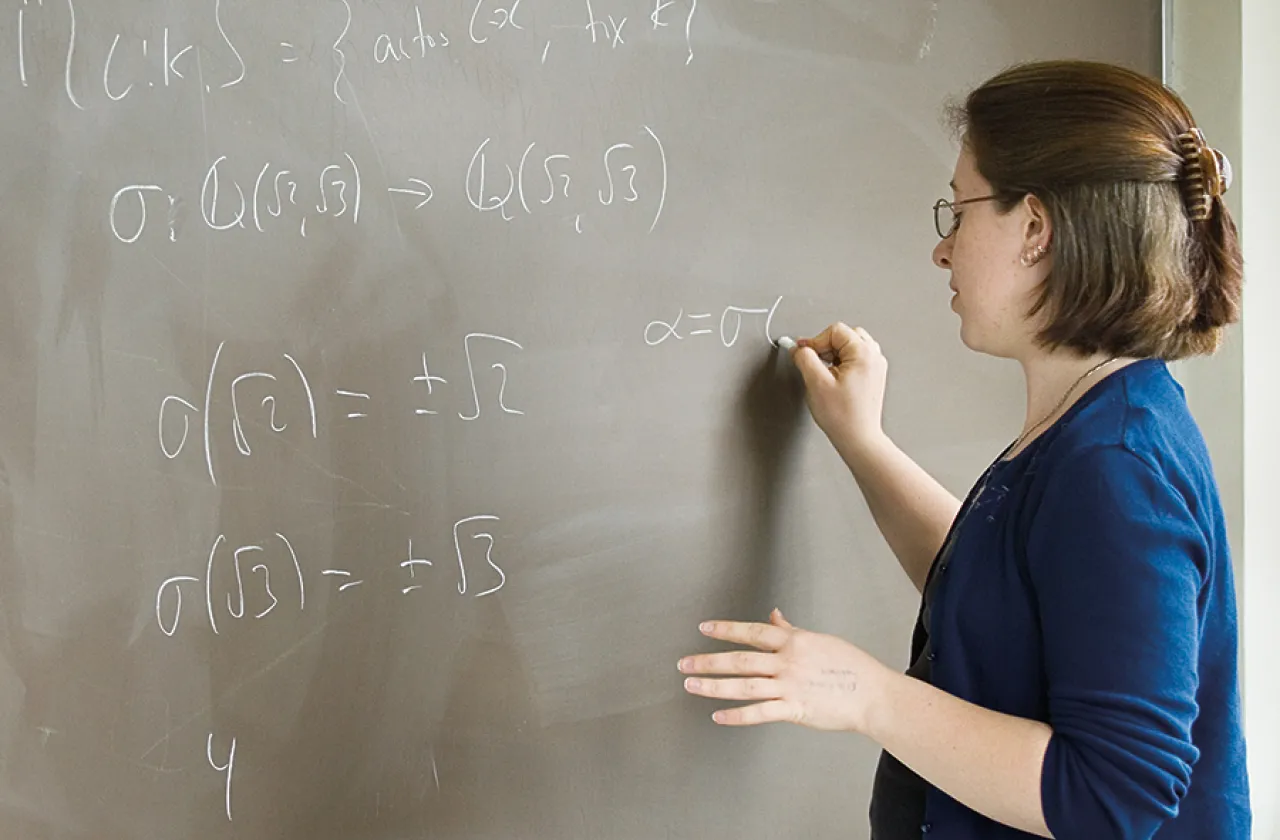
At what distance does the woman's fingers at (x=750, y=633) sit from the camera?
2.93 ft

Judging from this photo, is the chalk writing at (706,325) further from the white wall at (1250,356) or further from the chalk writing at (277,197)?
the white wall at (1250,356)

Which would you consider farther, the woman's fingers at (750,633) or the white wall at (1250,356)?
the white wall at (1250,356)

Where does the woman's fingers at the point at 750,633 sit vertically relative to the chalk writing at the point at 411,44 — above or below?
below

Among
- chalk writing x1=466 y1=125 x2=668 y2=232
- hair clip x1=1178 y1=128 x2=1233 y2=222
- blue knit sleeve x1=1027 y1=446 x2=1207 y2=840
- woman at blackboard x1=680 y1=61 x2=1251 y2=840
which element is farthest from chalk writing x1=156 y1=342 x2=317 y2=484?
hair clip x1=1178 y1=128 x2=1233 y2=222

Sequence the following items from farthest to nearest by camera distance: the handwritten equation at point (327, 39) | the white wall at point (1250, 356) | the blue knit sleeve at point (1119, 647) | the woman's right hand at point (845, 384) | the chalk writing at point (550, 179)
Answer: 1. the white wall at point (1250, 356)
2. the woman's right hand at point (845, 384)
3. the chalk writing at point (550, 179)
4. the handwritten equation at point (327, 39)
5. the blue knit sleeve at point (1119, 647)

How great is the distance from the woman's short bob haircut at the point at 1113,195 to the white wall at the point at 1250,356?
704mm

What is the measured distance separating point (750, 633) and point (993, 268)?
39 centimetres

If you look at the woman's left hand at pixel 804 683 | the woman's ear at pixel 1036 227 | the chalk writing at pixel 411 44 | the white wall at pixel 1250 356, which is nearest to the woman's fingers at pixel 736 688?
the woman's left hand at pixel 804 683

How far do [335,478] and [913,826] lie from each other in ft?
2.19

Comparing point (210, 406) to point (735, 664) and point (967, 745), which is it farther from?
point (967, 745)

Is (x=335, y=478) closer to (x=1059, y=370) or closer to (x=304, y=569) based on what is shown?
(x=304, y=569)

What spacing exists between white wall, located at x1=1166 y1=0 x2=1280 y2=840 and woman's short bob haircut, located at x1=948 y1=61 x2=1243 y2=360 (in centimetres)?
70

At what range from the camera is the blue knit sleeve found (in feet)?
2.47

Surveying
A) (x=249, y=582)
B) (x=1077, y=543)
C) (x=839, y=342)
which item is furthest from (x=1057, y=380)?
(x=249, y=582)
